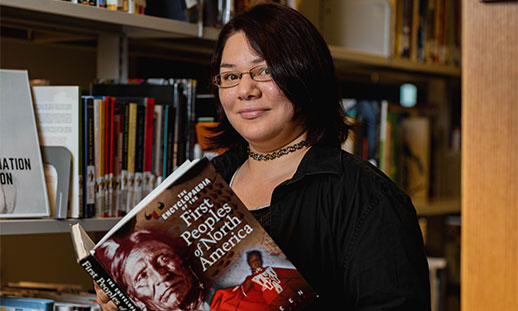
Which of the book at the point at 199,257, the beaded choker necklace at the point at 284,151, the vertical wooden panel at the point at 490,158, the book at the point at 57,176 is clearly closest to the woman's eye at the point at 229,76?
the beaded choker necklace at the point at 284,151

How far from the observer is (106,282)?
3.32 feet

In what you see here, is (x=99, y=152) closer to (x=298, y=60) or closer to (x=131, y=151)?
(x=131, y=151)

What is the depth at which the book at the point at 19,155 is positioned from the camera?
143cm

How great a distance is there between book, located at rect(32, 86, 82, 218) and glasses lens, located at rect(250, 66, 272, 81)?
0.44m

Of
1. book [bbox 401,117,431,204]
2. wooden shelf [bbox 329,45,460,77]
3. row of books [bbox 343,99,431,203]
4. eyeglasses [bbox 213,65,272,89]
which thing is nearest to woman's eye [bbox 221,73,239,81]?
eyeglasses [bbox 213,65,272,89]

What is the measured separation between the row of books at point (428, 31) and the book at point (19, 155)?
1626 mm

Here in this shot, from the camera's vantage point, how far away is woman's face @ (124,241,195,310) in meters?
1.02

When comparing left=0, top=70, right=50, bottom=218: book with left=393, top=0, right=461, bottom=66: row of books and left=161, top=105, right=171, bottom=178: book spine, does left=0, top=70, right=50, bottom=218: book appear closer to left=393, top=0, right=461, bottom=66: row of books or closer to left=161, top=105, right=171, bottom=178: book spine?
left=161, top=105, right=171, bottom=178: book spine

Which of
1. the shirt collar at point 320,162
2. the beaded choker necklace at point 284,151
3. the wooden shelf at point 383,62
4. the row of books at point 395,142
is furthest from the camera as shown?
the row of books at point 395,142

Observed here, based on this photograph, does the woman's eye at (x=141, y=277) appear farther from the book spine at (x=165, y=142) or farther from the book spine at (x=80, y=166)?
the book spine at (x=165, y=142)

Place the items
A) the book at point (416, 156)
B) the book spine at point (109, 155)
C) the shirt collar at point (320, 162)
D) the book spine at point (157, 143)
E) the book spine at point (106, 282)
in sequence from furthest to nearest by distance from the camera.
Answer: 1. the book at point (416, 156)
2. the book spine at point (157, 143)
3. the book spine at point (109, 155)
4. the shirt collar at point (320, 162)
5. the book spine at point (106, 282)

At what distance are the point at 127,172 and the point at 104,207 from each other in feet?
0.34

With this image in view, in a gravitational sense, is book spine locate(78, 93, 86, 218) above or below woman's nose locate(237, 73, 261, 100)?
below

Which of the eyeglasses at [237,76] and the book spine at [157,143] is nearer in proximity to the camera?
the eyeglasses at [237,76]
